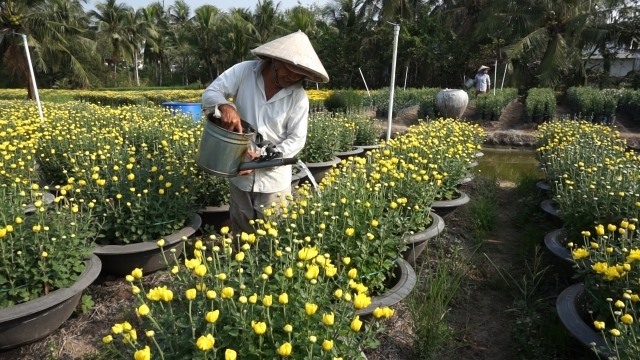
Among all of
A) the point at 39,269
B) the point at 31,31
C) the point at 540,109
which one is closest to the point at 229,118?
the point at 39,269

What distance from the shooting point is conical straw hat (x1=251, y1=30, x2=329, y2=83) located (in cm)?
219

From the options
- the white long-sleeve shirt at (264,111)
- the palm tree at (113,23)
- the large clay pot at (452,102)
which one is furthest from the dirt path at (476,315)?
the palm tree at (113,23)

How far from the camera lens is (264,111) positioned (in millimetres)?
2434

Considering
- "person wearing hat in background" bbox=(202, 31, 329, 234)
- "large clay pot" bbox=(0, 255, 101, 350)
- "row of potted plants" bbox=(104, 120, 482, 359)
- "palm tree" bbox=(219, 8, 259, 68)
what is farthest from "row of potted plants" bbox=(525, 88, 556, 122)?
"palm tree" bbox=(219, 8, 259, 68)

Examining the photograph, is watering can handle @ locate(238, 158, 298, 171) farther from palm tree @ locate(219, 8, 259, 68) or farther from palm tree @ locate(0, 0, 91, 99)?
palm tree @ locate(219, 8, 259, 68)

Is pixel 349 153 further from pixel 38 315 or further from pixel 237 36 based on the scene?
pixel 237 36

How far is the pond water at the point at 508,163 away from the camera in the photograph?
6.55 m

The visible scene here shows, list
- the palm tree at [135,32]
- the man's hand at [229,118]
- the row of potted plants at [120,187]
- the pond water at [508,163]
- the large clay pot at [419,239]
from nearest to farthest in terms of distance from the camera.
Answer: the row of potted plants at [120,187], the man's hand at [229,118], the large clay pot at [419,239], the pond water at [508,163], the palm tree at [135,32]

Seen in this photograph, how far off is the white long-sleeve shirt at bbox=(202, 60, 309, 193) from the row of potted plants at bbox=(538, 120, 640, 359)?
60.1 inches

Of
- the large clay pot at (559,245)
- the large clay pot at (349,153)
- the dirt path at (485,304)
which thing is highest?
the large clay pot at (349,153)

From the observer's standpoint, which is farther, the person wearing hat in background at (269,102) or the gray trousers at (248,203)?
Result: the gray trousers at (248,203)

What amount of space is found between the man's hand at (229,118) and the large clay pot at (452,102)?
9163 millimetres

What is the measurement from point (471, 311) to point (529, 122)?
9.70 m

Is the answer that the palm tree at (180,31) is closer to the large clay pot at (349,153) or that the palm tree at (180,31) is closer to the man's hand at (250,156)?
the large clay pot at (349,153)
